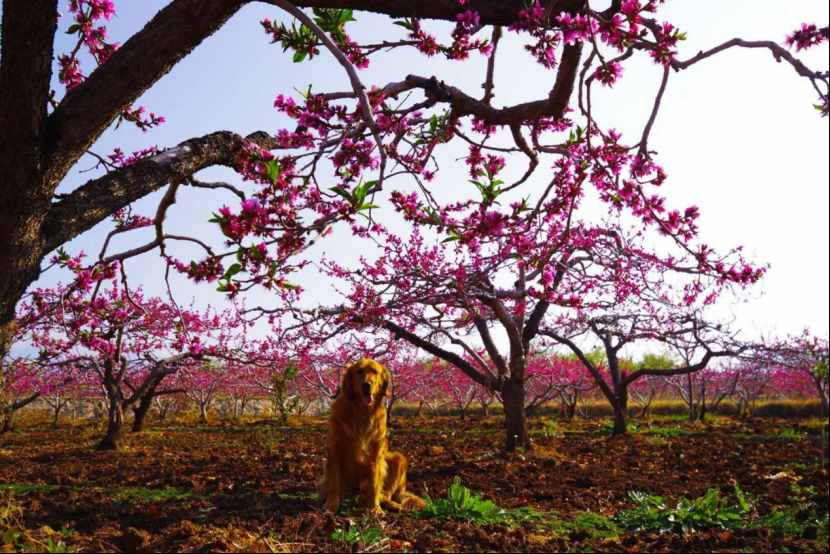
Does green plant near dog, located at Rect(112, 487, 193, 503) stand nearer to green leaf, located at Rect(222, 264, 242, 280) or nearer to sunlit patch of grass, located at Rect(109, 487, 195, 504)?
sunlit patch of grass, located at Rect(109, 487, 195, 504)

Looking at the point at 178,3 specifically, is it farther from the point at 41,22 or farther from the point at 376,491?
the point at 376,491

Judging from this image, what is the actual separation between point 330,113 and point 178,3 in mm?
→ 1391

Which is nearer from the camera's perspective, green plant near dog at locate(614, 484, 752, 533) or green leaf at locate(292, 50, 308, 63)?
green plant near dog at locate(614, 484, 752, 533)

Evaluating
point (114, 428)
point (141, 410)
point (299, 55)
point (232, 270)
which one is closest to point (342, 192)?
point (232, 270)

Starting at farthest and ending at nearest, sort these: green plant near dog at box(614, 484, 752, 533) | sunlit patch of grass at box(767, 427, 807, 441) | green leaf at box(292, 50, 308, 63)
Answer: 1. sunlit patch of grass at box(767, 427, 807, 441)
2. green leaf at box(292, 50, 308, 63)
3. green plant near dog at box(614, 484, 752, 533)

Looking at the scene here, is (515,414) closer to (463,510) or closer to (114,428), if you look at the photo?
(463,510)

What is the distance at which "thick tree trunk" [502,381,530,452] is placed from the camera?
34.2ft

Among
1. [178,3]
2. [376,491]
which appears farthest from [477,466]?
[178,3]

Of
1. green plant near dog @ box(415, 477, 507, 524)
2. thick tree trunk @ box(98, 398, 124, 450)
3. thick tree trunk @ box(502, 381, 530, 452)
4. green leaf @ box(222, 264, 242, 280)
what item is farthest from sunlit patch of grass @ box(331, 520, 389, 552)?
thick tree trunk @ box(98, 398, 124, 450)

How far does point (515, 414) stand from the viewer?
10.5m

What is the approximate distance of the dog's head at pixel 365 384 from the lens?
559 cm

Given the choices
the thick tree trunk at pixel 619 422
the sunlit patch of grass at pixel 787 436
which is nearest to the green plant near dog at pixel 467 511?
the thick tree trunk at pixel 619 422

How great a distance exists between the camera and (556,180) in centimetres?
592

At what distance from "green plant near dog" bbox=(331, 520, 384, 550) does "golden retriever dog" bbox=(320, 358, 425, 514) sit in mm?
921
